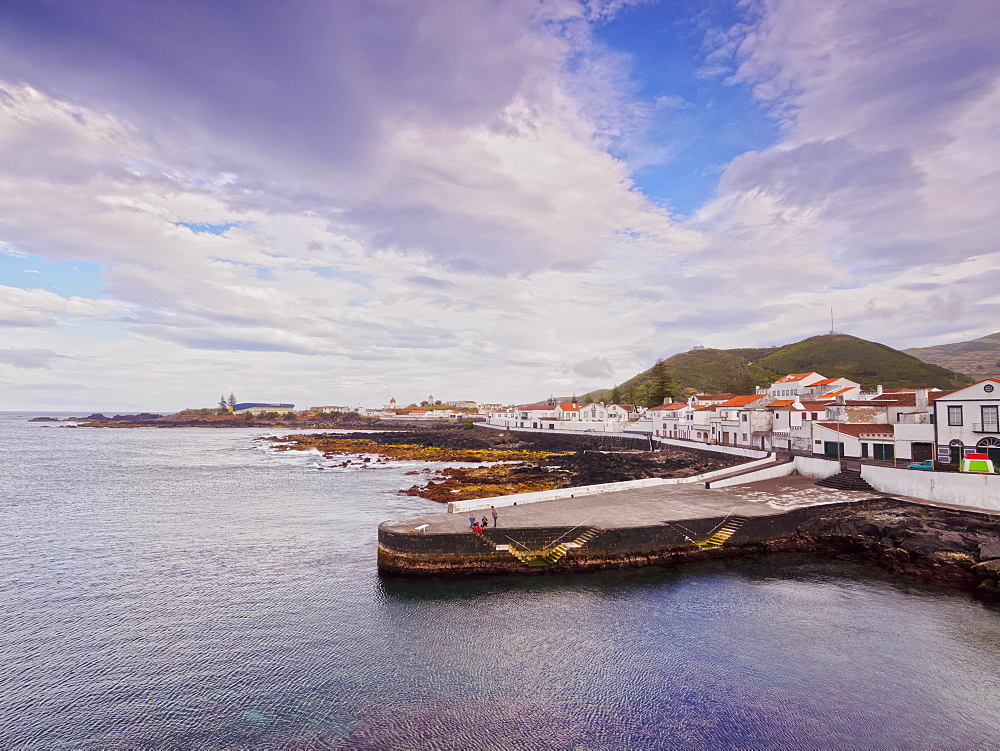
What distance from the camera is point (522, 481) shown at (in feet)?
151

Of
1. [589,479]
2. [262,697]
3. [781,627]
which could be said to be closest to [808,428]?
[589,479]

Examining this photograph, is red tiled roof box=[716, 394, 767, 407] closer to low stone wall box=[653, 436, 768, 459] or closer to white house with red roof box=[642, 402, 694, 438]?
white house with red roof box=[642, 402, 694, 438]

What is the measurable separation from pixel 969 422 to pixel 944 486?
7439mm

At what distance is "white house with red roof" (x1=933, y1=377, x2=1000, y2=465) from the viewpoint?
29.3 meters

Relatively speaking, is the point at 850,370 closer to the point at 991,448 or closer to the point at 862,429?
the point at 862,429

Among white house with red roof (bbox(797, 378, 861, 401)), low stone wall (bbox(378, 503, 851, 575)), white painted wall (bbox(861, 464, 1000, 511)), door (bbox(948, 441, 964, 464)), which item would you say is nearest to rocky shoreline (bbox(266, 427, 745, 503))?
white painted wall (bbox(861, 464, 1000, 511))

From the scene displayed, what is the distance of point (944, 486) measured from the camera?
26.1 metres

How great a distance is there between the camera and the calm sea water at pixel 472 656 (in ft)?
38.7

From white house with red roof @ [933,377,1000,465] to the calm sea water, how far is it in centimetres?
1457

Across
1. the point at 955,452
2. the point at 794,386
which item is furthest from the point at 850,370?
the point at 955,452

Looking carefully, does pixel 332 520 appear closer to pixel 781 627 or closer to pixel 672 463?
pixel 781 627

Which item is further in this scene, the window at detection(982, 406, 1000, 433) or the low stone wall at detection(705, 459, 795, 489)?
the low stone wall at detection(705, 459, 795, 489)

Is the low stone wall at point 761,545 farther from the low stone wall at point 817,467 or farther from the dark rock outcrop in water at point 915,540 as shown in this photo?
the low stone wall at point 817,467

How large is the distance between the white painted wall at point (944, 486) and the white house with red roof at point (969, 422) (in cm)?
588
